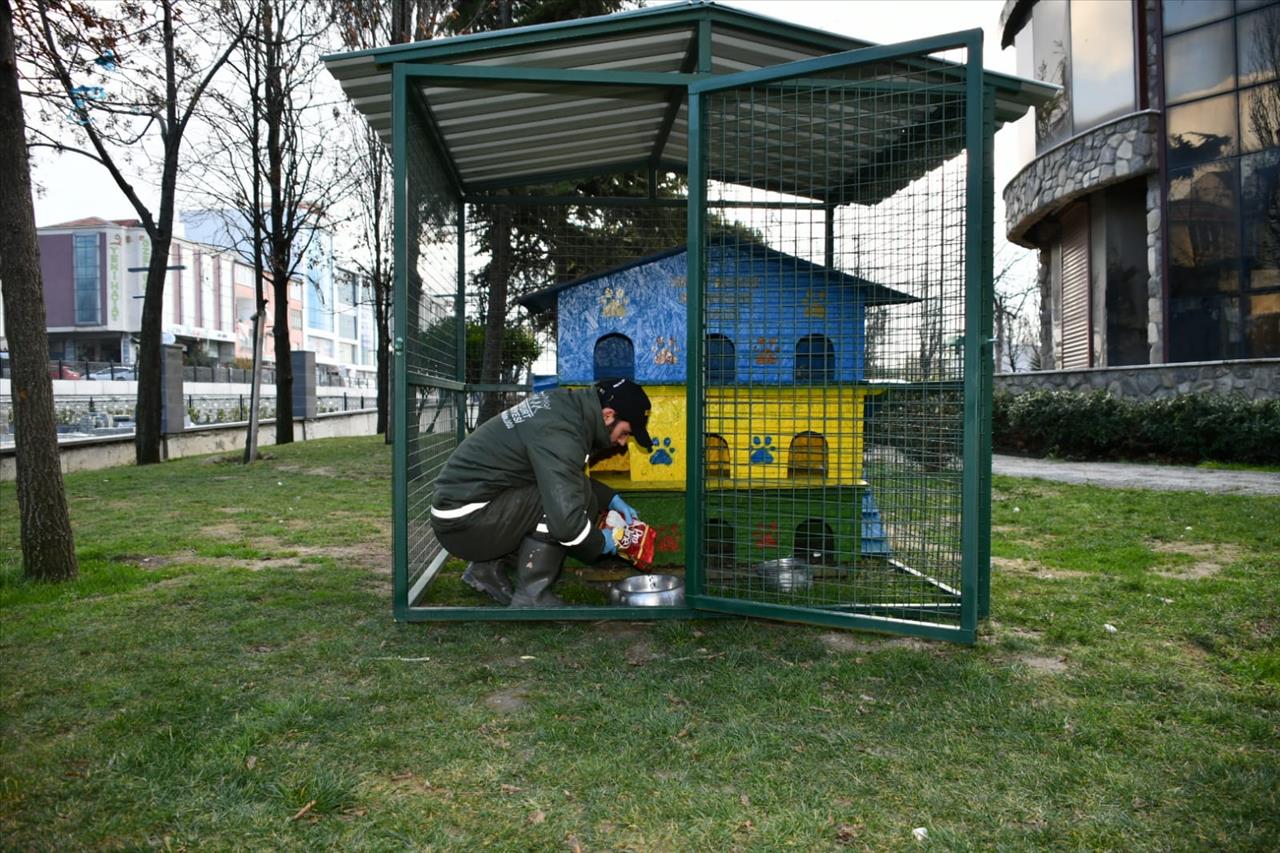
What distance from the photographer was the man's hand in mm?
5118

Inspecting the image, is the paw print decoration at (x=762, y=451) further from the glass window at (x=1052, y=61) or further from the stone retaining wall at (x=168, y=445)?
the glass window at (x=1052, y=61)

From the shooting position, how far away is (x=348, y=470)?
14031 millimetres

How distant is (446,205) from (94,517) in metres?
5.46

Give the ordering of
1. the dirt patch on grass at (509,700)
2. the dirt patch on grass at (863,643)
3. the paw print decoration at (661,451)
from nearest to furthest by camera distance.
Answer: the dirt patch on grass at (509,700), the dirt patch on grass at (863,643), the paw print decoration at (661,451)

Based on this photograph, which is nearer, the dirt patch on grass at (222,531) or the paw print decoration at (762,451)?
the paw print decoration at (762,451)

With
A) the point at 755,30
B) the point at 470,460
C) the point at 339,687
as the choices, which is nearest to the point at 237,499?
the point at 470,460

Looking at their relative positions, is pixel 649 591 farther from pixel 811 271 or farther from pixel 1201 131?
pixel 1201 131

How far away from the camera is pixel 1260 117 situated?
13.9 m

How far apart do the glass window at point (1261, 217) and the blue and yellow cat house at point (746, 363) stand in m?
11.7

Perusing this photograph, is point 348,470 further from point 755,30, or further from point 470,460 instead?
point 755,30

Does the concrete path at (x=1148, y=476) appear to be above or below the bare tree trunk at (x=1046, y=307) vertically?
below

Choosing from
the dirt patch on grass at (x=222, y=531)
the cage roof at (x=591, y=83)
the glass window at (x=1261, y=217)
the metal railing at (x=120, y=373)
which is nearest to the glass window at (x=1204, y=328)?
Result: the glass window at (x=1261, y=217)

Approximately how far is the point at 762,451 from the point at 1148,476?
847 cm

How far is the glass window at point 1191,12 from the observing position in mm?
14531
